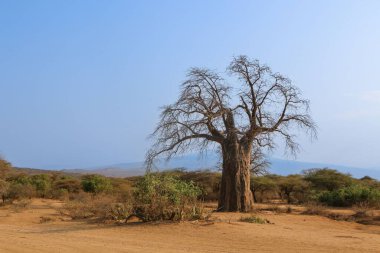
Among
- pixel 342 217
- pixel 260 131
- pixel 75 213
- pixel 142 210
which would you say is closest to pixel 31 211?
pixel 75 213

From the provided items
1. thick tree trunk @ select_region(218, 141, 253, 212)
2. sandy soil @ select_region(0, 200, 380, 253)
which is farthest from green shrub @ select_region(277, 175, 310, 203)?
sandy soil @ select_region(0, 200, 380, 253)

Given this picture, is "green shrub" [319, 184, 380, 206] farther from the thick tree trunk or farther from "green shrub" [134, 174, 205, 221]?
"green shrub" [134, 174, 205, 221]

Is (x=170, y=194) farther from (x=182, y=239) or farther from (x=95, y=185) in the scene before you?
(x=95, y=185)

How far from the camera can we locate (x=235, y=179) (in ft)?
60.5

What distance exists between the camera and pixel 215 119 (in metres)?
18.7

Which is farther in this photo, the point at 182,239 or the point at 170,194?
the point at 170,194

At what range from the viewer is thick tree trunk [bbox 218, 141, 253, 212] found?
18359mm

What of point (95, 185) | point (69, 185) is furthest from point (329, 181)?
point (69, 185)

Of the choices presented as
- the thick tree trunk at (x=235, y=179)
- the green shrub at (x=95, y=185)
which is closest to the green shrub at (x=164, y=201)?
the thick tree trunk at (x=235, y=179)

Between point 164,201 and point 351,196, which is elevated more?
point 351,196

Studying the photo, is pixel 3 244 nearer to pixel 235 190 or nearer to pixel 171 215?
pixel 171 215

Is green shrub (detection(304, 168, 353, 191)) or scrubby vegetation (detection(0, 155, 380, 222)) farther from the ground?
green shrub (detection(304, 168, 353, 191))

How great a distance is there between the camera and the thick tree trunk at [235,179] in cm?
1836

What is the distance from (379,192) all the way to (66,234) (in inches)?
671
